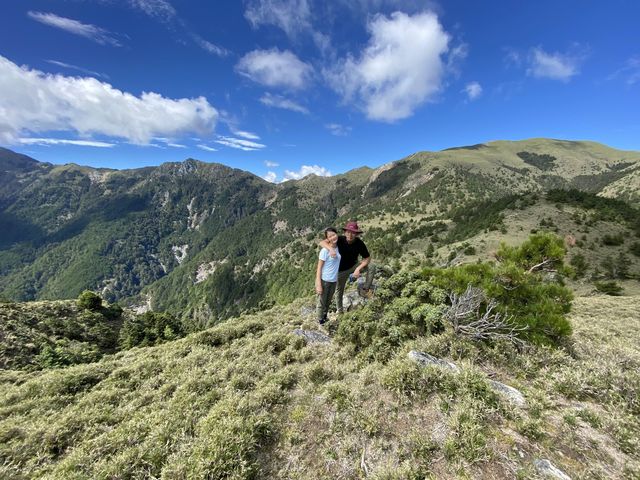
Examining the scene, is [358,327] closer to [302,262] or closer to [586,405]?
[586,405]

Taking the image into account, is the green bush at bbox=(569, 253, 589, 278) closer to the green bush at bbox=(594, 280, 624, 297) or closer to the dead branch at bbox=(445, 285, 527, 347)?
the green bush at bbox=(594, 280, 624, 297)

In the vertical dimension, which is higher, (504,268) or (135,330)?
(504,268)

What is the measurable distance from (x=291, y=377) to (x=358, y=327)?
267cm

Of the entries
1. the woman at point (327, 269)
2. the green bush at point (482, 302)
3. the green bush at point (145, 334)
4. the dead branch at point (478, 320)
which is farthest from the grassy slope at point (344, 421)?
the green bush at point (145, 334)

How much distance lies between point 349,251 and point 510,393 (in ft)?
18.5

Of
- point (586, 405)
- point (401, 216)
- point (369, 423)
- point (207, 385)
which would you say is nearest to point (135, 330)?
point (207, 385)

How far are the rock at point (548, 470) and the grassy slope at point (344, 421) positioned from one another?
14cm

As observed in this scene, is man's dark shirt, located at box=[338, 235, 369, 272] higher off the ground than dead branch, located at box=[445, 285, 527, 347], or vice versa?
man's dark shirt, located at box=[338, 235, 369, 272]

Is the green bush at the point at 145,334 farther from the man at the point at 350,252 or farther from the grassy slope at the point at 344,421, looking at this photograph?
the man at the point at 350,252

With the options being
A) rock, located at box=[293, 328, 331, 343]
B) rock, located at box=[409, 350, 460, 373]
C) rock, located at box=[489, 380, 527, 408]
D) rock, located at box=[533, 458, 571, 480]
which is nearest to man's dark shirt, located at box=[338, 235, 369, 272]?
rock, located at box=[293, 328, 331, 343]

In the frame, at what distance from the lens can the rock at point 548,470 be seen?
386 cm

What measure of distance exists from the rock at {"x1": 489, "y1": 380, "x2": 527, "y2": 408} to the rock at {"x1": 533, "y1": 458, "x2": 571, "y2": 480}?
4.39ft

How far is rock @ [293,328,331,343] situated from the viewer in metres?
9.91

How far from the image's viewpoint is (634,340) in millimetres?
12141
